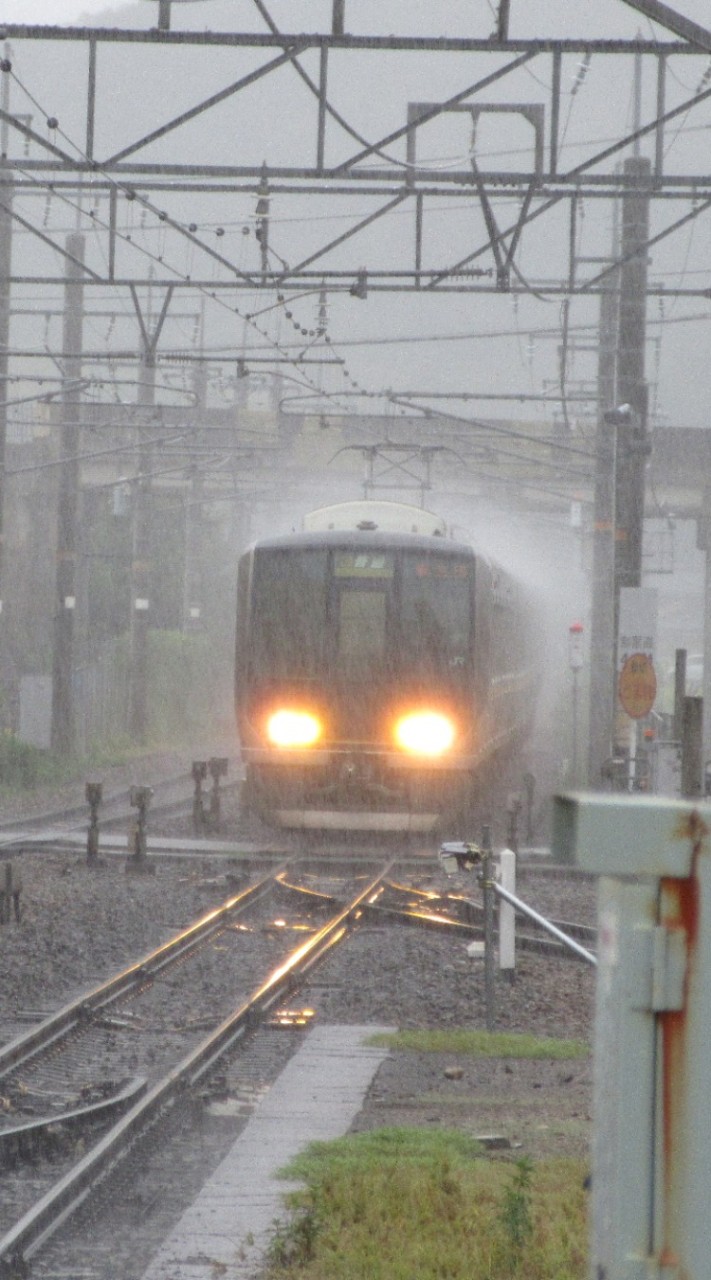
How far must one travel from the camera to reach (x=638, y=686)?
59.2ft

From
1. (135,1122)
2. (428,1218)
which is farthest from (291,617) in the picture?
(428,1218)

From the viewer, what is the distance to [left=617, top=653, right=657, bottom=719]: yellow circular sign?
59.2ft

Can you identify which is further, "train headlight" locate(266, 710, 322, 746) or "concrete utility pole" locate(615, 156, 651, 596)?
"concrete utility pole" locate(615, 156, 651, 596)

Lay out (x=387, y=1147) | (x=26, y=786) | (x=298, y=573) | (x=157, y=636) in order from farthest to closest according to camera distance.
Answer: (x=157, y=636) < (x=26, y=786) < (x=298, y=573) < (x=387, y=1147)

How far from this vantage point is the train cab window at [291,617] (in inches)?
753

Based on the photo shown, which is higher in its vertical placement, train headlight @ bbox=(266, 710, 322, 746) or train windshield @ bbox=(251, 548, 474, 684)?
train windshield @ bbox=(251, 548, 474, 684)

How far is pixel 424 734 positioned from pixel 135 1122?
463 inches

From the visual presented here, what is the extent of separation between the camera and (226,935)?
1351 centimetres

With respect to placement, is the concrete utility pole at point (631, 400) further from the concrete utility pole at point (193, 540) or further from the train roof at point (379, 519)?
the concrete utility pole at point (193, 540)

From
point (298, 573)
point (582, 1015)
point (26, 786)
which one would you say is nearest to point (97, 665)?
point (26, 786)

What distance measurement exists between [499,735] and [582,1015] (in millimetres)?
12302

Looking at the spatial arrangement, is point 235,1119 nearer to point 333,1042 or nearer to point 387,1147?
point 387,1147

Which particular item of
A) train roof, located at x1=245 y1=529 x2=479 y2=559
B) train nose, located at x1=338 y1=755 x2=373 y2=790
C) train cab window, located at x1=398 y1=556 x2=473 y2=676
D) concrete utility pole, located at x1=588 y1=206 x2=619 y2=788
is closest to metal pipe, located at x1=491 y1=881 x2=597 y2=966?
train nose, located at x1=338 y1=755 x2=373 y2=790

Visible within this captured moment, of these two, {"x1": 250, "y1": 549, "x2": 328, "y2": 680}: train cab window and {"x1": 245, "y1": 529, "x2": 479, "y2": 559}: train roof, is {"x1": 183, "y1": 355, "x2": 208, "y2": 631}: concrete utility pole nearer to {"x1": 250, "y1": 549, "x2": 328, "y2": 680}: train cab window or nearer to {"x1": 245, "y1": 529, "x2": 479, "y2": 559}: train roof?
{"x1": 245, "y1": 529, "x2": 479, "y2": 559}: train roof
